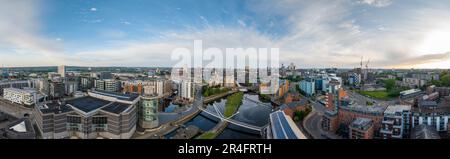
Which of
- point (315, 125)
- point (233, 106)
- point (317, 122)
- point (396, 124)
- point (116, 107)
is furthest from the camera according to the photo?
point (233, 106)

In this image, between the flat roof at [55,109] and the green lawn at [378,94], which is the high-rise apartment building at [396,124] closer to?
the green lawn at [378,94]

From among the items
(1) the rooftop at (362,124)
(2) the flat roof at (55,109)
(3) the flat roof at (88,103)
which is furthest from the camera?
(3) the flat roof at (88,103)

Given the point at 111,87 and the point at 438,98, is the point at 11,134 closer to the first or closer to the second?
the point at 111,87

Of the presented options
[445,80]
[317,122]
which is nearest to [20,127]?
[317,122]

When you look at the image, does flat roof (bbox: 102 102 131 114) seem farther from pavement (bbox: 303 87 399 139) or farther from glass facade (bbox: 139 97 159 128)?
pavement (bbox: 303 87 399 139)

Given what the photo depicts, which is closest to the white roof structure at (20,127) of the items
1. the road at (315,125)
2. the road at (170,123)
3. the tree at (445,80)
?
the road at (170,123)

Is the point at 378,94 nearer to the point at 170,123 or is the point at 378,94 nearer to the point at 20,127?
the point at 170,123
